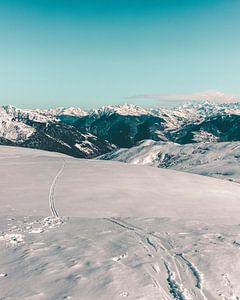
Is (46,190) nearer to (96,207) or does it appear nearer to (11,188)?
(11,188)

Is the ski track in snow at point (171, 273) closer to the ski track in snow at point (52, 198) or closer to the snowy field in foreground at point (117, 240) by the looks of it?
the snowy field in foreground at point (117, 240)

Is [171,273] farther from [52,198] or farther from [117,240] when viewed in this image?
[52,198]

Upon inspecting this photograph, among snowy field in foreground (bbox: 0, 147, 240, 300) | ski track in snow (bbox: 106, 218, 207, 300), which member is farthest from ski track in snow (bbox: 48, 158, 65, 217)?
ski track in snow (bbox: 106, 218, 207, 300)

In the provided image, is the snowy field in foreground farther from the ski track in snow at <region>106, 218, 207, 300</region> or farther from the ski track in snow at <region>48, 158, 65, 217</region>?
the ski track in snow at <region>48, 158, 65, 217</region>

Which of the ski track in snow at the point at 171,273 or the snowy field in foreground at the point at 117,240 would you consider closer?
the ski track in snow at the point at 171,273

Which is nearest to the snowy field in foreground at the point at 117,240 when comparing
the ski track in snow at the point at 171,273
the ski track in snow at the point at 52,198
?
the ski track in snow at the point at 171,273
